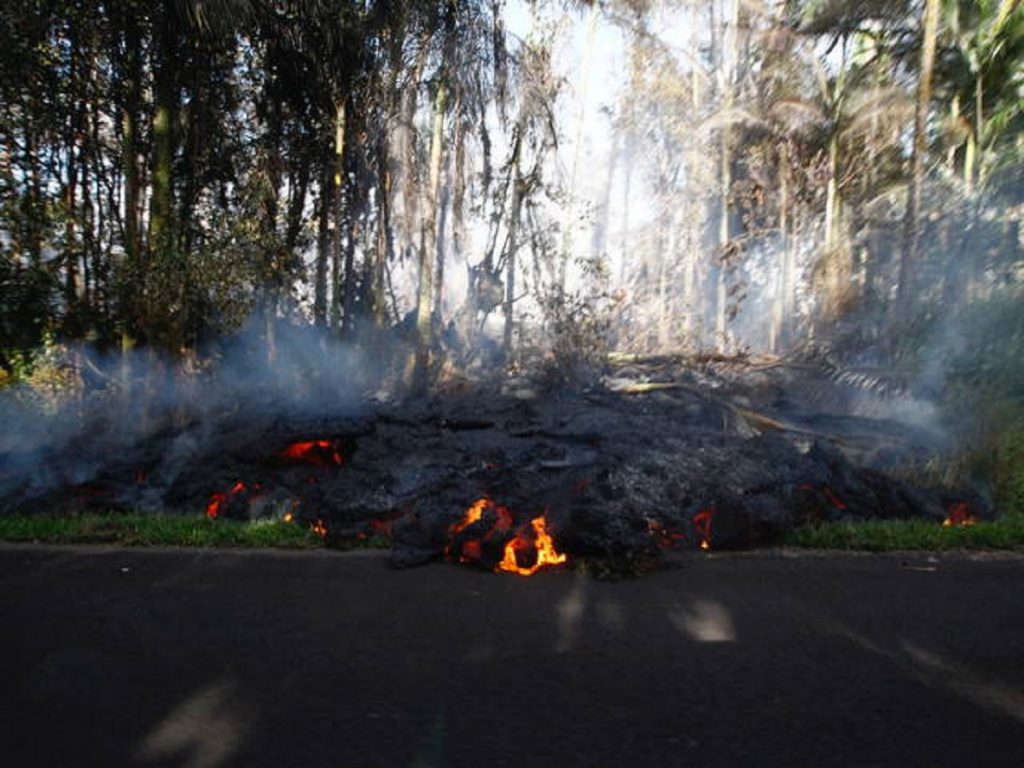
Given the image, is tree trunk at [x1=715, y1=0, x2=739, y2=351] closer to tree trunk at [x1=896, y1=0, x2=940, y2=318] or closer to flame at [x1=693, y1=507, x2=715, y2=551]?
tree trunk at [x1=896, y1=0, x2=940, y2=318]

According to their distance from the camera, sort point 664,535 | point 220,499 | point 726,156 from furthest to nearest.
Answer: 1. point 726,156
2. point 220,499
3. point 664,535

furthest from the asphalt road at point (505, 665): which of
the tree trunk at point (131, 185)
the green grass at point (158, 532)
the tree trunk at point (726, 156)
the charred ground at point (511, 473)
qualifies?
the tree trunk at point (726, 156)

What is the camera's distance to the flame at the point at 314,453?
27.5ft

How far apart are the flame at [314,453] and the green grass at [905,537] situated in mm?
4787

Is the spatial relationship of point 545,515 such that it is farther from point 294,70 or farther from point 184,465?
point 294,70

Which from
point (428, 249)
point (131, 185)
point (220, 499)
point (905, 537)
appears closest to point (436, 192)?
point (428, 249)

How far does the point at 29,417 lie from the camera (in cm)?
949

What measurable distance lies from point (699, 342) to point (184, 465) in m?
12.8

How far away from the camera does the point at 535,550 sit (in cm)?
538

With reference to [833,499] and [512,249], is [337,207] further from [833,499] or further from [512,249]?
[833,499]

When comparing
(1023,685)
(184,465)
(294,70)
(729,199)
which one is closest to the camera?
(1023,685)

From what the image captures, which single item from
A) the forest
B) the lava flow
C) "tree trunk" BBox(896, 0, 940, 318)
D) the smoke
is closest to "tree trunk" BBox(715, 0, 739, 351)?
the forest

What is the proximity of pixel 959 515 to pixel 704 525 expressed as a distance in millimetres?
2884

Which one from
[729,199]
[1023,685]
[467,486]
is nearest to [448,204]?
[467,486]
